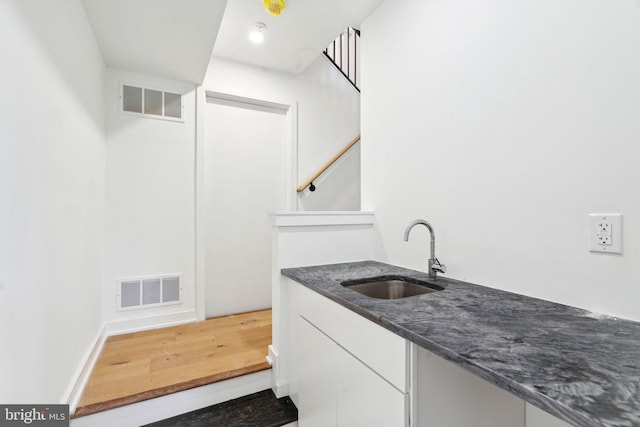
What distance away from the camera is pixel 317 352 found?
1347 millimetres

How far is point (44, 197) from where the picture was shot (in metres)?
1.13

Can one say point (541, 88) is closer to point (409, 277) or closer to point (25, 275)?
point (409, 277)

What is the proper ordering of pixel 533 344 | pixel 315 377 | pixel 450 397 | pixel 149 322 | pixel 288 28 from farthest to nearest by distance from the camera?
pixel 149 322
pixel 288 28
pixel 315 377
pixel 450 397
pixel 533 344

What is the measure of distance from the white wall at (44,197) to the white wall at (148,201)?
0.44 metres

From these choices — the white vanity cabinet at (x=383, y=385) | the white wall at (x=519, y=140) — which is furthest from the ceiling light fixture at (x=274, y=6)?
the white vanity cabinet at (x=383, y=385)

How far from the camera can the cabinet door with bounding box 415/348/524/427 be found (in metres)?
0.84

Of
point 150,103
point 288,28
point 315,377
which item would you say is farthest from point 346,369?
point 150,103

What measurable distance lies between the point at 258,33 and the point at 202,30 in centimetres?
55

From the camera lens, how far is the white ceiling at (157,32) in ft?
5.15

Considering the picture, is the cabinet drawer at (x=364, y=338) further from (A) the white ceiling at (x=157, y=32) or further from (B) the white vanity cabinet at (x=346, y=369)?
(A) the white ceiling at (x=157, y=32)

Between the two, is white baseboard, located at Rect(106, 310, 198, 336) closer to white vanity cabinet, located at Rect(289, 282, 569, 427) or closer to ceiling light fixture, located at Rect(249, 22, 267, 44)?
white vanity cabinet, located at Rect(289, 282, 569, 427)

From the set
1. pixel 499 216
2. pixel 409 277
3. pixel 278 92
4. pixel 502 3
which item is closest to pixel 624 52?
pixel 502 3

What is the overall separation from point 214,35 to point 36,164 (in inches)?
49.3
